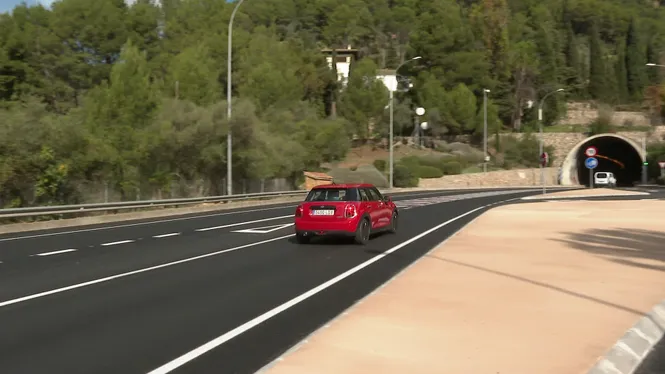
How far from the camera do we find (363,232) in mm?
17859

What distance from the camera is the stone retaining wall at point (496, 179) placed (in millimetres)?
73625

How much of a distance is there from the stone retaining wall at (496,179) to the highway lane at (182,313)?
58.7m

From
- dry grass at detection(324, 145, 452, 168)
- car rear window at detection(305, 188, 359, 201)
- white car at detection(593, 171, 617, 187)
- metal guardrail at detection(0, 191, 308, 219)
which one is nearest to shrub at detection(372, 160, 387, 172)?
dry grass at detection(324, 145, 452, 168)

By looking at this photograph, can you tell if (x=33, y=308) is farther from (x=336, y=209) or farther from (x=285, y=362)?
(x=336, y=209)

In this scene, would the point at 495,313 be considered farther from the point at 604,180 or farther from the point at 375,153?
the point at 375,153

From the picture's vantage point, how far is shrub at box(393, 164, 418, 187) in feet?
226

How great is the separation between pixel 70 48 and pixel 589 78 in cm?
8986

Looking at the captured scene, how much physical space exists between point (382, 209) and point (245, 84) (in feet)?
146

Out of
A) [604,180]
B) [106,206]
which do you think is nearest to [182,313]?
[106,206]

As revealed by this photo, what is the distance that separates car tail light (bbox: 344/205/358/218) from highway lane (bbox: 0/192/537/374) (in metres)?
1.80

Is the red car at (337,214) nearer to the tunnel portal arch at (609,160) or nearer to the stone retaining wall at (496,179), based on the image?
the stone retaining wall at (496,179)

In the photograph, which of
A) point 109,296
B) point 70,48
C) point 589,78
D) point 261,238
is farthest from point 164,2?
point 109,296

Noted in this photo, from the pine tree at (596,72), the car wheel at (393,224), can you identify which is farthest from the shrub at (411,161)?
the pine tree at (596,72)

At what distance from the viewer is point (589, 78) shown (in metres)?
125
